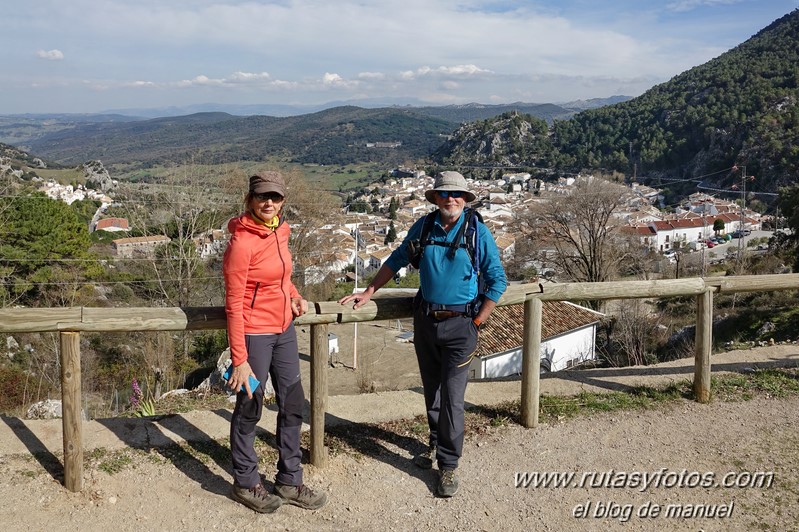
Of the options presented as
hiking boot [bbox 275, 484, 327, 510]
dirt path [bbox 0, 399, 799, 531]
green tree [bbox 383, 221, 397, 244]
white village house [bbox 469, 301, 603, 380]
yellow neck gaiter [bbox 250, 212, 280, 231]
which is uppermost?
yellow neck gaiter [bbox 250, 212, 280, 231]

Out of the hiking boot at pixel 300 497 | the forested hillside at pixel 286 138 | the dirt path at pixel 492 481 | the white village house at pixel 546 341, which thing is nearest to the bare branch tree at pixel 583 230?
the white village house at pixel 546 341

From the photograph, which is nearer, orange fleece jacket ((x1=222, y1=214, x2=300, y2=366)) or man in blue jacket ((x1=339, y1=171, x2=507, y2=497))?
orange fleece jacket ((x1=222, y1=214, x2=300, y2=366))

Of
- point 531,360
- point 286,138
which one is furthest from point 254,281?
point 286,138

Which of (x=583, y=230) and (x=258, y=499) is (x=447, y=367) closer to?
(x=258, y=499)

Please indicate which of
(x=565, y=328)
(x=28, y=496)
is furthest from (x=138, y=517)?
(x=565, y=328)

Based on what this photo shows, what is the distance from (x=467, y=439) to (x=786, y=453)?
2065 mm

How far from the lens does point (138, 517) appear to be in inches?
123

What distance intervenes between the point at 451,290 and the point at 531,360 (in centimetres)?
125

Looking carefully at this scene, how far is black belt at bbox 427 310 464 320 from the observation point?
3.27m

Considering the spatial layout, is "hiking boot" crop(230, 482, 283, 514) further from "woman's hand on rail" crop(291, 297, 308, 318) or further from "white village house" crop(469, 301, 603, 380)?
"white village house" crop(469, 301, 603, 380)

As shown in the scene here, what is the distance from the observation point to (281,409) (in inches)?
128

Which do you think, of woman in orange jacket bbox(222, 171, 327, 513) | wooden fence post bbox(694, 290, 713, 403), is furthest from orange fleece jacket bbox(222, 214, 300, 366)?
wooden fence post bbox(694, 290, 713, 403)

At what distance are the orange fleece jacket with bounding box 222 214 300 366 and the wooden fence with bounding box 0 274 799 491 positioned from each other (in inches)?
18.1

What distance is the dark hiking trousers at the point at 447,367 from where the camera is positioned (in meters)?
3.30
